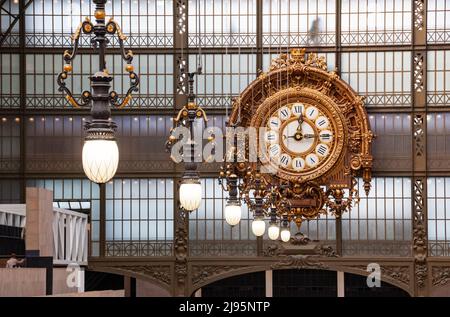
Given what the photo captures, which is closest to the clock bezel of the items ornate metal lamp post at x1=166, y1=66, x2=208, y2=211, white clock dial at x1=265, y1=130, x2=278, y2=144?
white clock dial at x1=265, y1=130, x2=278, y2=144

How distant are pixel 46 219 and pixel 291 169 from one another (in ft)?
43.3

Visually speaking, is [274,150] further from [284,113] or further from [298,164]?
[284,113]

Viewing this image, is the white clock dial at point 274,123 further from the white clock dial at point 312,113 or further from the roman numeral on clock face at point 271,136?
the white clock dial at point 312,113

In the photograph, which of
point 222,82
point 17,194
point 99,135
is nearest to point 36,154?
point 17,194

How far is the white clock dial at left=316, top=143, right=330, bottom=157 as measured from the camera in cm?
3997

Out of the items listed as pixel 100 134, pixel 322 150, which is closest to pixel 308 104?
pixel 322 150

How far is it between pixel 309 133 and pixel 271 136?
4.32 ft

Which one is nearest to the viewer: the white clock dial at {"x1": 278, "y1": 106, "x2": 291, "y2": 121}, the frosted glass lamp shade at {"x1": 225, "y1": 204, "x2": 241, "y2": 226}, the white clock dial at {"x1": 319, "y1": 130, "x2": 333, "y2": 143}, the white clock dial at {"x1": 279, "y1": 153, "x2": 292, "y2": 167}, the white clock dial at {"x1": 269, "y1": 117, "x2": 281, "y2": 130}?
the frosted glass lamp shade at {"x1": 225, "y1": 204, "x2": 241, "y2": 226}

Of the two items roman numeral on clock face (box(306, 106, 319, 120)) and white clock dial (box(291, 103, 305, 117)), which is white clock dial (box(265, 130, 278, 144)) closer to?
white clock dial (box(291, 103, 305, 117))

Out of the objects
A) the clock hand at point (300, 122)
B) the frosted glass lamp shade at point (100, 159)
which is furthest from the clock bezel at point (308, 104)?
the frosted glass lamp shade at point (100, 159)

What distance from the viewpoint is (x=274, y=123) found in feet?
134

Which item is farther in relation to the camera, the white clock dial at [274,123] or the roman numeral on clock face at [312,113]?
the white clock dial at [274,123]

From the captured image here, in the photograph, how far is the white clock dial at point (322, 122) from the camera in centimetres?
4003

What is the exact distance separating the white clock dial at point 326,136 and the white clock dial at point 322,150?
0.16 metres
